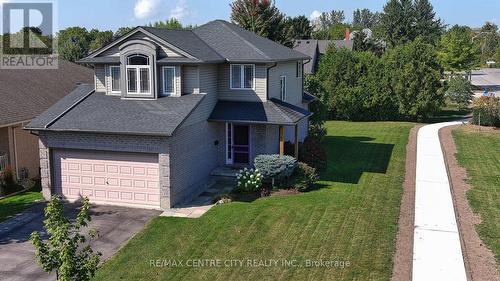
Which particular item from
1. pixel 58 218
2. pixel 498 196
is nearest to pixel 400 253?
pixel 498 196

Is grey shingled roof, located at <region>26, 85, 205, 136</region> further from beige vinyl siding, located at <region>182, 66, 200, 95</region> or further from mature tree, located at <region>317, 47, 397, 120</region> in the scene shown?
mature tree, located at <region>317, 47, 397, 120</region>

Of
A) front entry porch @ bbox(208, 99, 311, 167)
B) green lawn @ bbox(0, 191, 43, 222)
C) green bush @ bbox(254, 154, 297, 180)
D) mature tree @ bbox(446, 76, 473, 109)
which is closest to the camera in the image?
green lawn @ bbox(0, 191, 43, 222)

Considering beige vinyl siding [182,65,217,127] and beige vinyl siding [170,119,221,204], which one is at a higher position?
beige vinyl siding [182,65,217,127]

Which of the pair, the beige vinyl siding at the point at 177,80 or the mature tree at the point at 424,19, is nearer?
the beige vinyl siding at the point at 177,80

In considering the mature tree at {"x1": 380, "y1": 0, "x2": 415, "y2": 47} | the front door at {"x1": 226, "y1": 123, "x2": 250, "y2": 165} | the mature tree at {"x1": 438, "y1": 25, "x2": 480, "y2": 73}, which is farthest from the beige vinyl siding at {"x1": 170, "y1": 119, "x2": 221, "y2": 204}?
the mature tree at {"x1": 380, "y1": 0, "x2": 415, "y2": 47}

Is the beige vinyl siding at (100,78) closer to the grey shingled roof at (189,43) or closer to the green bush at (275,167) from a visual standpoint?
the grey shingled roof at (189,43)

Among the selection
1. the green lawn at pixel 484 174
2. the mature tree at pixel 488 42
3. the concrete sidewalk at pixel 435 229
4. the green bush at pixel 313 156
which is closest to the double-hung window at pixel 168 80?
the green bush at pixel 313 156

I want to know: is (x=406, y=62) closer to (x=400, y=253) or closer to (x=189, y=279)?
(x=400, y=253)

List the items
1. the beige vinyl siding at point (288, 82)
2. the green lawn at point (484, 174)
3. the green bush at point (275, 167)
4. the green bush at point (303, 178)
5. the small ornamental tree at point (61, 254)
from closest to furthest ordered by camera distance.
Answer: the small ornamental tree at point (61, 254), the green lawn at point (484, 174), the green bush at point (275, 167), the green bush at point (303, 178), the beige vinyl siding at point (288, 82)
